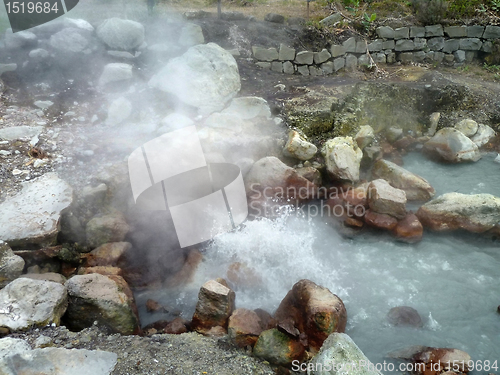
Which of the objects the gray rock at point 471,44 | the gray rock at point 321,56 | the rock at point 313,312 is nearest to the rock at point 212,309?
the rock at point 313,312

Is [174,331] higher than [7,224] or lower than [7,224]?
lower

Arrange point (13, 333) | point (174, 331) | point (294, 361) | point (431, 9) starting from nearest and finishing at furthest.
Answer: point (13, 333) < point (294, 361) < point (174, 331) < point (431, 9)

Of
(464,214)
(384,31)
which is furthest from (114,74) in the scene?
(384,31)

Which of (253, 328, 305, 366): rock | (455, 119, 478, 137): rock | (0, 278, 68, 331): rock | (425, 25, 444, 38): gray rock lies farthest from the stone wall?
(0, 278, 68, 331): rock

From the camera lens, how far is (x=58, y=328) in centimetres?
342

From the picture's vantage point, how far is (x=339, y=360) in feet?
10.5

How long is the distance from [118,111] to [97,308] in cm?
363

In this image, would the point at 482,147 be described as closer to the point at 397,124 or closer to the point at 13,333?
the point at 397,124

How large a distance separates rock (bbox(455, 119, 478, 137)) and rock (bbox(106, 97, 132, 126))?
6374 millimetres

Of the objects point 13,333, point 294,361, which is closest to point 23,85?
point 13,333

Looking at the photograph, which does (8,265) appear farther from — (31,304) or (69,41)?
(69,41)

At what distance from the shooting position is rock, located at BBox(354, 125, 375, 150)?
7000 mm

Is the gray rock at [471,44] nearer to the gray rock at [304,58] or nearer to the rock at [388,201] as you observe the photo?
the gray rock at [304,58]

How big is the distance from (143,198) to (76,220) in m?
0.86
